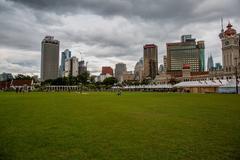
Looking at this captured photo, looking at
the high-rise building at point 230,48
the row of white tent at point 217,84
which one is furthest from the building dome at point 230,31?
the row of white tent at point 217,84

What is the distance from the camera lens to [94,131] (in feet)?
28.8

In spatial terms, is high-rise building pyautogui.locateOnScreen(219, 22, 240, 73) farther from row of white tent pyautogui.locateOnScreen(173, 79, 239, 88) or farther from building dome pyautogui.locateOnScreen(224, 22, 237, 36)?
row of white tent pyautogui.locateOnScreen(173, 79, 239, 88)

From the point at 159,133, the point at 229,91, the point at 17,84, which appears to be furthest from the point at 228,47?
the point at 159,133

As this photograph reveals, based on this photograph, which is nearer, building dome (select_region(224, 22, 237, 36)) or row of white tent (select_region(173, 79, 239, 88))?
row of white tent (select_region(173, 79, 239, 88))

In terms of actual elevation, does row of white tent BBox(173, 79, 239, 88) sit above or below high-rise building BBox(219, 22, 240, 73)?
below

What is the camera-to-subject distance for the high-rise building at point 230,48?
14725cm

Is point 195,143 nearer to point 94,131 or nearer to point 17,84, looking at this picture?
point 94,131

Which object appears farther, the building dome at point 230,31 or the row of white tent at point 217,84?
the building dome at point 230,31

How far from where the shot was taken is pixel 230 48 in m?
150

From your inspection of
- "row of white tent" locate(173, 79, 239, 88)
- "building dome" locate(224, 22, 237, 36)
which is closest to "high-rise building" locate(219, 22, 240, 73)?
"building dome" locate(224, 22, 237, 36)

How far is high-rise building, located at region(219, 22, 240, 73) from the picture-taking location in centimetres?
14725

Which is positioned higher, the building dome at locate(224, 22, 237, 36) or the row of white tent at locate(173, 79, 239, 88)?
the building dome at locate(224, 22, 237, 36)

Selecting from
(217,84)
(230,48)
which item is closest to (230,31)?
(230,48)

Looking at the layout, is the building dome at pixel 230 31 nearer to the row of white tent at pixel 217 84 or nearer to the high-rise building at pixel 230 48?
the high-rise building at pixel 230 48
